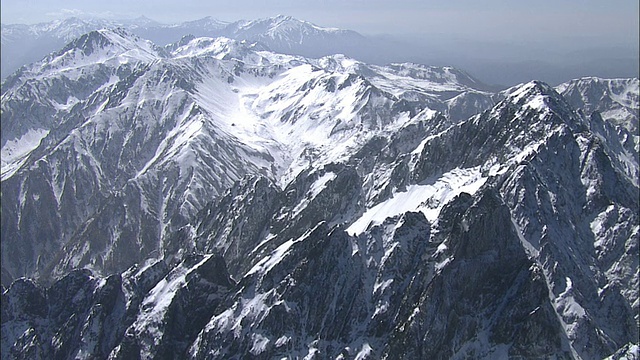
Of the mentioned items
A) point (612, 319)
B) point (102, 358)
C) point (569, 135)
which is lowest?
point (102, 358)

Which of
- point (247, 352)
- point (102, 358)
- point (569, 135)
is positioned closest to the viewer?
point (247, 352)

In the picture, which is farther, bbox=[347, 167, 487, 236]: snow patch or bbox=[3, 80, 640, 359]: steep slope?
bbox=[347, 167, 487, 236]: snow patch

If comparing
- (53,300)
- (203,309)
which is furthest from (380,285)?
(53,300)

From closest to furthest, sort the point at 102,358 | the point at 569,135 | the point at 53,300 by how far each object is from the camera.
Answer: the point at 102,358, the point at 53,300, the point at 569,135

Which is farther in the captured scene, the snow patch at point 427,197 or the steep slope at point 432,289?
the snow patch at point 427,197

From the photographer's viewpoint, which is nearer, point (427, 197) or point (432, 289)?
point (432, 289)

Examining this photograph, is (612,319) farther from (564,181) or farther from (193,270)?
(193,270)

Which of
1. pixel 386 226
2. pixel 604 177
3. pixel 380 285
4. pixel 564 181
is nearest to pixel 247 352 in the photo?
pixel 380 285

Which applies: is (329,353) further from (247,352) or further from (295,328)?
(247,352)

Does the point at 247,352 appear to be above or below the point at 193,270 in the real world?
below

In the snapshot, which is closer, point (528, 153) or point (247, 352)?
point (247, 352)

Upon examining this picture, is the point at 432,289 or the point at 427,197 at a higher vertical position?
the point at 427,197
